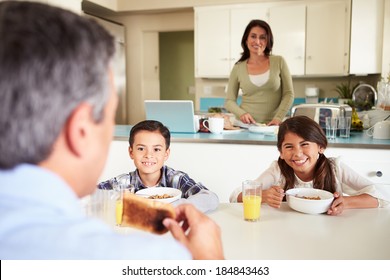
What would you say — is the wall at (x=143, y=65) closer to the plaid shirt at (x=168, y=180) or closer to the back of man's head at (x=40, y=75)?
the plaid shirt at (x=168, y=180)

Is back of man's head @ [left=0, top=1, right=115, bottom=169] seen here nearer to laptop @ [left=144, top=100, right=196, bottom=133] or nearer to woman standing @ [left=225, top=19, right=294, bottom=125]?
laptop @ [left=144, top=100, right=196, bottom=133]

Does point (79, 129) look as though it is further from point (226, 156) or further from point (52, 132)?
point (226, 156)

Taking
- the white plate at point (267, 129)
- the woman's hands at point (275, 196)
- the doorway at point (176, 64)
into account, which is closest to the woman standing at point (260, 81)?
the white plate at point (267, 129)

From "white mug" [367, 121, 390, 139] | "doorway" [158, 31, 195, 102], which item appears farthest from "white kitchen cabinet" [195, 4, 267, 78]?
"white mug" [367, 121, 390, 139]

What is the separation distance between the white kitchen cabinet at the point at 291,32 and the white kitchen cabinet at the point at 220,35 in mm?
190

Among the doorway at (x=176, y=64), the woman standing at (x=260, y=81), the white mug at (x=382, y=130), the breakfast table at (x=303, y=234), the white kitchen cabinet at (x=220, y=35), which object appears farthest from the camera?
the doorway at (x=176, y=64)

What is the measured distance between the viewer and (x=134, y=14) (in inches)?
196

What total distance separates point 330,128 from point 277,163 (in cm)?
72

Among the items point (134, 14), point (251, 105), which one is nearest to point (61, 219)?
point (251, 105)

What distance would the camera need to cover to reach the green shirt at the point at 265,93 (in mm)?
2500

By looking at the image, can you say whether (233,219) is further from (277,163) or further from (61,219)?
(61,219)

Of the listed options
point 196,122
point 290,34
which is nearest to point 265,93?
point 196,122

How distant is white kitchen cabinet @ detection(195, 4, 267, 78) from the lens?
431 centimetres

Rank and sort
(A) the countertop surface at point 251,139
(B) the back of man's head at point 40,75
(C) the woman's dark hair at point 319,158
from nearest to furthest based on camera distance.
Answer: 1. (B) the back of man's head at point 40,75
2. (C) the woman's dark hair at point 319,158
3. (A) the countertop surface at point 251,139
